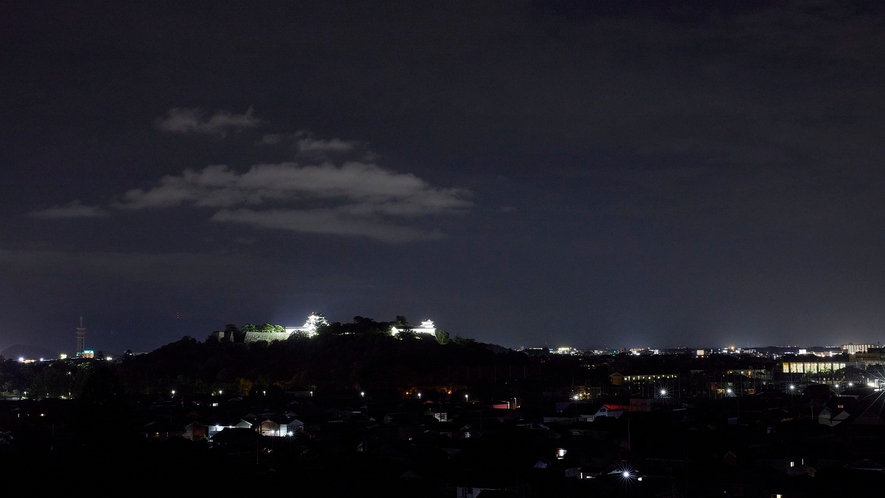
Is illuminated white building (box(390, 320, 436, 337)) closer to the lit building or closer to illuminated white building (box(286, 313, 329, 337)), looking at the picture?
illuminated white building (box(286, 313, 329, 337))

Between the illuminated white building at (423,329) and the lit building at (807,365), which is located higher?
the illuminated white building at (423,329)

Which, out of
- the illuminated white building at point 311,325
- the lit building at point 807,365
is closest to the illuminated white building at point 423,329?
the illuminated white building at point 311,325

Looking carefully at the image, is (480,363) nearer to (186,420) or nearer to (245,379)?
(245,379)

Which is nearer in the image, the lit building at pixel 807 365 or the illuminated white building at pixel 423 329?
the illuminated white building at pixel 423 329

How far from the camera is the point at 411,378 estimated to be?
54.5m

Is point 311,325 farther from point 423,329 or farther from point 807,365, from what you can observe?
point 807,365

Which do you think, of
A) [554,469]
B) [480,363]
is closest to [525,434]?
[554,469]

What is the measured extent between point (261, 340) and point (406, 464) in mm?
54904

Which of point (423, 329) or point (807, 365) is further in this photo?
point (807, 365)

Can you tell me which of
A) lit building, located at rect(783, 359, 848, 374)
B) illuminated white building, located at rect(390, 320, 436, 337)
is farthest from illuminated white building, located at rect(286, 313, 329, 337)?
lit building, located at rect(783, 359, 848, 374)

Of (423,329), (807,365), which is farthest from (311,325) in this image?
(807,365)

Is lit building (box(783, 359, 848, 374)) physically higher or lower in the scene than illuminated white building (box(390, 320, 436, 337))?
lower

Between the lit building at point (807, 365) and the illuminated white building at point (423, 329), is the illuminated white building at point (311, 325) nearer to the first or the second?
the illuminated white building at point (423, 329)

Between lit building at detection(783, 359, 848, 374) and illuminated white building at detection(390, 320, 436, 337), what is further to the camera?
lit building at detection(783, 359, 848, 374)
